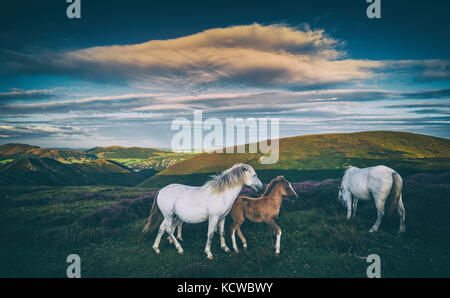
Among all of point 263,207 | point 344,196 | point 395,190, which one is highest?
point 395,190

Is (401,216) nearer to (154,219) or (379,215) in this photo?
(379,215)

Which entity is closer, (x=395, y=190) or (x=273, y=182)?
(x=273, y=182)

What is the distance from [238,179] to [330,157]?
18239mm

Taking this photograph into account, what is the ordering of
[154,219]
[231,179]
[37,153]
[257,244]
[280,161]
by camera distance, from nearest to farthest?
[231,179] → [257,244] → [154,219] → [280,161] → [37,153]

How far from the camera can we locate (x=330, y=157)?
20.5m

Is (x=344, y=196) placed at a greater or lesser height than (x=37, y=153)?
lesser

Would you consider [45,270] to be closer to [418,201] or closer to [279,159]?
[418,201]

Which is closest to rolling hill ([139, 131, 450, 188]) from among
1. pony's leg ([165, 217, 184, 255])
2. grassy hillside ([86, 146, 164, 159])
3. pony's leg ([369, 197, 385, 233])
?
pony's leg ([369, 197, 385, 233])

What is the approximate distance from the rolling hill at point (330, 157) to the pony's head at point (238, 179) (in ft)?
40.3

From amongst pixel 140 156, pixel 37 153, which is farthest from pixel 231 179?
pixel 140 156

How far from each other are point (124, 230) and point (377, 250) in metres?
9.89

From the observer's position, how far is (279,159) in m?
21.8

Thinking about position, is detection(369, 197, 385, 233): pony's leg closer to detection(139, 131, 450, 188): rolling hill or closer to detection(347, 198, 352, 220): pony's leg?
detection(347, 198, 352, 220): pony's leg

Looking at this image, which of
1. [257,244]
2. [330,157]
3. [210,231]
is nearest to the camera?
[210,231]
